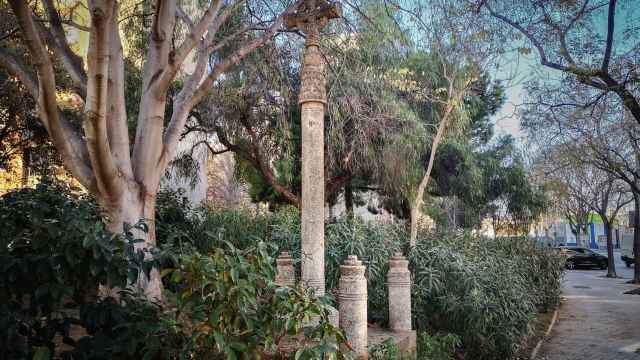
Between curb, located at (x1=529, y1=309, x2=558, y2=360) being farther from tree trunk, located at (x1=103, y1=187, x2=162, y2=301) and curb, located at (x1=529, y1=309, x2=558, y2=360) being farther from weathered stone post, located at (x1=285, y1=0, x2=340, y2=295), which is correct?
tree trunk, located at (x1=103, y1=187, x2=162, y2=301)

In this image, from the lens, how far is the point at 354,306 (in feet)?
18.9

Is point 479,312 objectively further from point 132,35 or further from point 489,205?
point 489,205

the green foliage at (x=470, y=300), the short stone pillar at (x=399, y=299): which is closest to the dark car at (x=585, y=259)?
the green foliage at (x=470, y=300)

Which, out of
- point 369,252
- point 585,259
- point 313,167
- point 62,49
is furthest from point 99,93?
point 585,259

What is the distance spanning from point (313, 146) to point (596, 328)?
9.27 m

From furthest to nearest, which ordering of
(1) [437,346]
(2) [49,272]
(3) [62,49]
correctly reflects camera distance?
(1) [437,346], (3) [62,49], (2) [49,272]

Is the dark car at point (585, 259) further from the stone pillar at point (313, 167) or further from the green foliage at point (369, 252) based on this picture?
the stone pillar at point (313, 167)

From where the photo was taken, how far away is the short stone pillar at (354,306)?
5750 millimetres

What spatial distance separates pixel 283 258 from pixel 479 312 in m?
2.93

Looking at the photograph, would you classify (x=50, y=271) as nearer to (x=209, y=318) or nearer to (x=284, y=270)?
(x=209, y=318)

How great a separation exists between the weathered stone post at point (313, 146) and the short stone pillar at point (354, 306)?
26 cm

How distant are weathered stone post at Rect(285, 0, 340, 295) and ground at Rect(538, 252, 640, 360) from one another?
5335mm

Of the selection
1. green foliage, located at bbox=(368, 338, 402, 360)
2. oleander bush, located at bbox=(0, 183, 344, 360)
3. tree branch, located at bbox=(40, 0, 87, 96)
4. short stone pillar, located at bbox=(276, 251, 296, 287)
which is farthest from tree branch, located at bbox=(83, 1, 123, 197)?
green foliage, located at bbox=(368, 338, 402, 360)

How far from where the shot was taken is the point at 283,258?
23.7 feet
